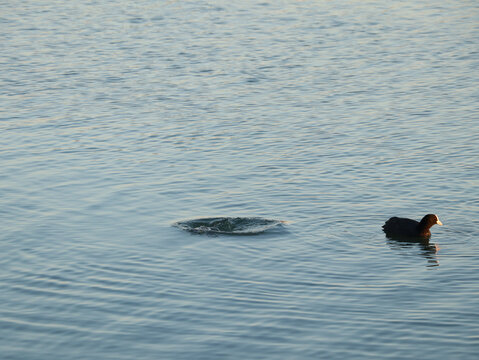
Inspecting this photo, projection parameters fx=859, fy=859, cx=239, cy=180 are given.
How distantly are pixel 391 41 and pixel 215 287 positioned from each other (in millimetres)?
27089

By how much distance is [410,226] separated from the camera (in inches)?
717

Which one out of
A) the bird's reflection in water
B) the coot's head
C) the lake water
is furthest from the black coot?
the lake water

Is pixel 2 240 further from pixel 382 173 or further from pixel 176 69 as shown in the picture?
pixel 176 69

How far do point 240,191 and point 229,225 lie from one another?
260 centimetres

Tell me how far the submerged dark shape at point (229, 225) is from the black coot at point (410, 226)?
255 cm

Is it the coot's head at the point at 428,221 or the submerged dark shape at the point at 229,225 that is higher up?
the coot's head at the point at 428,221

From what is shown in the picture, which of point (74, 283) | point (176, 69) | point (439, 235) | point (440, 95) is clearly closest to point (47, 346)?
point (74, 283)

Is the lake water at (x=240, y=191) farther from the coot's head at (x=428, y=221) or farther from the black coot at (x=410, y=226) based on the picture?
the coot's head at (x=428, y=221)

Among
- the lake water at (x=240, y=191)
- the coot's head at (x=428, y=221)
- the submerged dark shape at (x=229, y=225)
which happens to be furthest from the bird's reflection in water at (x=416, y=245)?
the submerged dark shape at (x=229, y=225)

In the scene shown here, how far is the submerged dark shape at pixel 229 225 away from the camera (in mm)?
18969

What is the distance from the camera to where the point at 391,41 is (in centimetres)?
4066

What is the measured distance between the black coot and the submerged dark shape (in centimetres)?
255

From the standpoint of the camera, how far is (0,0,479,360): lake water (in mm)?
14594

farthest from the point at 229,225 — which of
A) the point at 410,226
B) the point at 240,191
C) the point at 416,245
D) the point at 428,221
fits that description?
the point at 428,221
